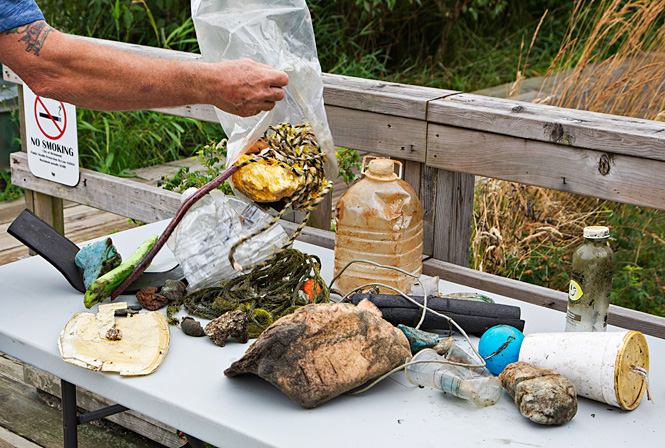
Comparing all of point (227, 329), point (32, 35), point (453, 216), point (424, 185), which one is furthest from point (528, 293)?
point (32, 35)

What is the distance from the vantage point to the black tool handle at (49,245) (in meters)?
1.88

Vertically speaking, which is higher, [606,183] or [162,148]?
[606,183]

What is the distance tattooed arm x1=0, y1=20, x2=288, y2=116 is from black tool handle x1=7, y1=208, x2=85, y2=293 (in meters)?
0.38

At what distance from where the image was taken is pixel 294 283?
1.80 meters

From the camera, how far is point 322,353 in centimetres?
142

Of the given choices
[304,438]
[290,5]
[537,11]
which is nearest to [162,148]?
[290,5]

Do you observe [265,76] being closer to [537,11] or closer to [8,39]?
[8,39]

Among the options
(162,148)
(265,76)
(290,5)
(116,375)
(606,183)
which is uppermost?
(290,5)

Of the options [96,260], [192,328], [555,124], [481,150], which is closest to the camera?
[192,328]

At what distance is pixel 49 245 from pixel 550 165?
134 cm

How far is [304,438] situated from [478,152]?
1.15 meters

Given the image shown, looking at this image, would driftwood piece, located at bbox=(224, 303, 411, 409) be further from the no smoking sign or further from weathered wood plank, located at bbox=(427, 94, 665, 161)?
the no smoking sign

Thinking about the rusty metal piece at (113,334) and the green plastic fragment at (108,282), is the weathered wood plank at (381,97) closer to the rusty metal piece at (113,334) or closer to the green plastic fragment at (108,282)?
the green plastic fragment at (108,282)

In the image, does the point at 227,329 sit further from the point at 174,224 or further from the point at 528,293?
the point at 528,293
